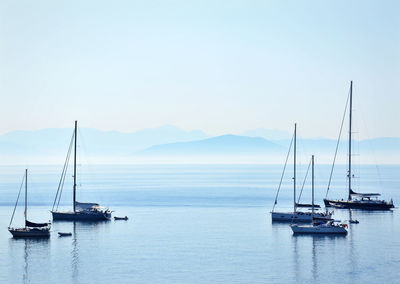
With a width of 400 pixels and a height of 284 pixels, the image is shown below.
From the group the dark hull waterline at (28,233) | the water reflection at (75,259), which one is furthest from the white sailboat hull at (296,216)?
the dark hull waterline at (28,233)

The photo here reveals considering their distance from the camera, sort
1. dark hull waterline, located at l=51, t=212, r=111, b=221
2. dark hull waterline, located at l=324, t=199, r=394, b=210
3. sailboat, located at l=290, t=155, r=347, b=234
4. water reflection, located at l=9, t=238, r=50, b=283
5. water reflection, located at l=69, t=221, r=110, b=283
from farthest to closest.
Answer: dark hull waterline, located at l=324, t=199, r=394, b=210, dark hull waterline, located at l=51, t=212, r=111, b=221, sailboat, located at l=290, t=155, r=347, b=234, water reflection, located at l=9, t=238, r=50, b=283, water reflection, located at l=69, t=221, r=110, b=283

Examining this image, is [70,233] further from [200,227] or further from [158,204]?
[158,204]

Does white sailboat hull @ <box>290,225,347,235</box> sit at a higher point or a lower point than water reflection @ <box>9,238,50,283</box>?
higher

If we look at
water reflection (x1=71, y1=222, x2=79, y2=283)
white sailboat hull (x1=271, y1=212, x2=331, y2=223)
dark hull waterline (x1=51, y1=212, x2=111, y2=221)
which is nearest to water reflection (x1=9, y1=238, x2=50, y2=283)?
water reflection (x1=71, y1=222, x2=79, y2=283)

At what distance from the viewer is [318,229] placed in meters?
81.1

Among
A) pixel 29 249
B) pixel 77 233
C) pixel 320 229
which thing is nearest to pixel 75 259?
pixel 29 249

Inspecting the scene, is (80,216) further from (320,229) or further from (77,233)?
(320,229)

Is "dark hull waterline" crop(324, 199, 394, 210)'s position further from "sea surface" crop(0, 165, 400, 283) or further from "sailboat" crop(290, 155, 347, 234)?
"sailboat" crop(290, 155, 347, 234)

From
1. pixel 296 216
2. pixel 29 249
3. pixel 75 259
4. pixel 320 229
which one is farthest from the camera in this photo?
pixel 296 216

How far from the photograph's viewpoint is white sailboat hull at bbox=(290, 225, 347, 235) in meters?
80.7

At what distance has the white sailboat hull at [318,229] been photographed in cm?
8069

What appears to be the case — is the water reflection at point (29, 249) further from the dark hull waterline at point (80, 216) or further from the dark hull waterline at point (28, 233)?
the dark hull waterline at point (80, 216)

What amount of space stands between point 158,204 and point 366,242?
62607 millimetres

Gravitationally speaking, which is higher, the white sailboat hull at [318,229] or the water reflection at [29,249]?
the white sailboat hull at [318,229]
